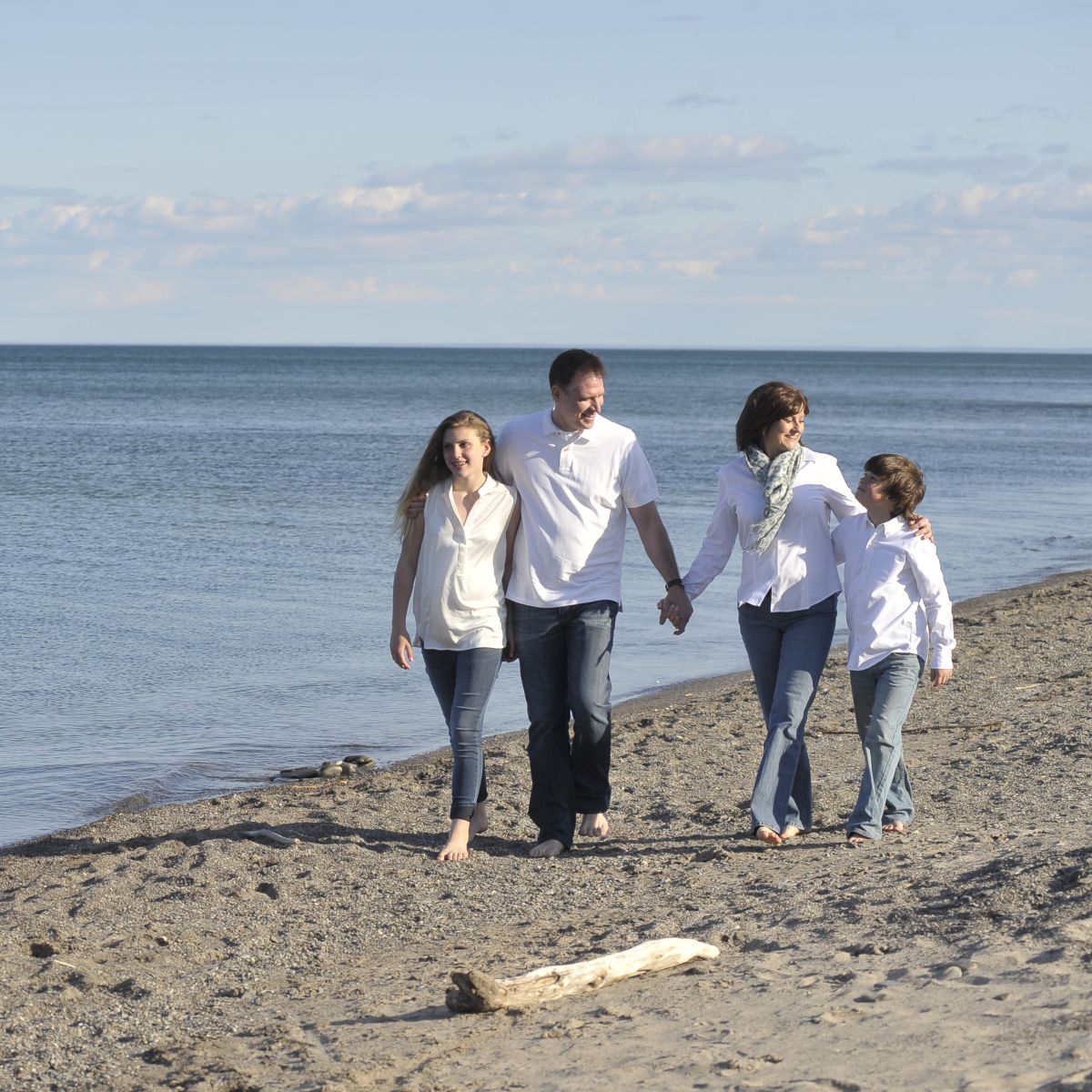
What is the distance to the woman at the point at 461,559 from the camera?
18.2 feet

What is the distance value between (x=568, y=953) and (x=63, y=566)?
12971 millimetres

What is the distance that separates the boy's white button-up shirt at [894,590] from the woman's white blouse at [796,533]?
104 millimetres

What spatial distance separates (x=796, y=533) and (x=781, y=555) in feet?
0.33

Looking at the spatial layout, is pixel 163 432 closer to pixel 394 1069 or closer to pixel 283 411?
pixel 283 411

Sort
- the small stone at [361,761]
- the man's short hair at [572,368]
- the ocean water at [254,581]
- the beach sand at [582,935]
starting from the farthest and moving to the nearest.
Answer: the ocean water at [254,581], the small stone at [361,761], the man's short hair at [572,368], the beach sand at [582,935]

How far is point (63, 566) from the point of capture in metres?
16.3

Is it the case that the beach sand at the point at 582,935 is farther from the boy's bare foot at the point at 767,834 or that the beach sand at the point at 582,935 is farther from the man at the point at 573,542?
the man at the point at 573,542

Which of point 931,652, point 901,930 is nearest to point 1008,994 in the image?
point 901,930

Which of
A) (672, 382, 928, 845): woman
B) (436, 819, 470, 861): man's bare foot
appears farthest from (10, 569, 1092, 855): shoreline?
(672, 382, 928, 845): woman

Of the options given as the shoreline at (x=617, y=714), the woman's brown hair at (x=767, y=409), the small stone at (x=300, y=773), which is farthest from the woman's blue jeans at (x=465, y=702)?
the small stone at (x=300, y=773)

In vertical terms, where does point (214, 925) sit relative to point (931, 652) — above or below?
below

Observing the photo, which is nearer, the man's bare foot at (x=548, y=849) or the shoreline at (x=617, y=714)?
the man's bare foot at (x=548, y=849)

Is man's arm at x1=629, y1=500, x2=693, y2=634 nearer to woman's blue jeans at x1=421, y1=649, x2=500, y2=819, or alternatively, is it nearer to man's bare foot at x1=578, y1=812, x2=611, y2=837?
woman's blue jeans at x1=421, y1=649, x2=500, y2=819

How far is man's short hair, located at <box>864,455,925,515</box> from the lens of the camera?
211 inches
